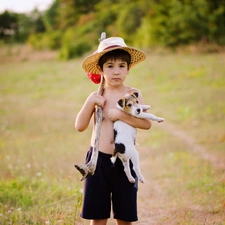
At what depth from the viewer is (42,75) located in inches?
861

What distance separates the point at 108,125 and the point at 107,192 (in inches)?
20.5

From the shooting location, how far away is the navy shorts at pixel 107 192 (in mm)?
2918

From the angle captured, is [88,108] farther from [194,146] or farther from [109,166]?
[194,146]

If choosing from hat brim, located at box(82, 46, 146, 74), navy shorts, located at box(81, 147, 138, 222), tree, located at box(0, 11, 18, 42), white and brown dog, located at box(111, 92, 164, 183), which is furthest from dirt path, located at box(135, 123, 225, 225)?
tree, located at box(0, 11, 18, 42)

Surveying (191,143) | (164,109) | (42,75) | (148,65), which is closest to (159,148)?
(191,143)

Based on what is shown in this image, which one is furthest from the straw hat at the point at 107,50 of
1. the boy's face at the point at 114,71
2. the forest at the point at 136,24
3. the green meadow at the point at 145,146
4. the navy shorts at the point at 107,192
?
the forest at the point at 136,24

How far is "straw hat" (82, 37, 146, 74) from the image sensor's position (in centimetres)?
294

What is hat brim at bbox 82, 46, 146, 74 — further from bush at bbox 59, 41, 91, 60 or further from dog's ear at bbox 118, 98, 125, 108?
bush at bbox 59, 41, 91, 60

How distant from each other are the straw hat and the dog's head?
382 mm

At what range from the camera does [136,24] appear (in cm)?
3184

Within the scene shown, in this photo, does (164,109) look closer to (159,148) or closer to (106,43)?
(159,148)

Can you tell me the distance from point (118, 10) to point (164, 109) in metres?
26.9

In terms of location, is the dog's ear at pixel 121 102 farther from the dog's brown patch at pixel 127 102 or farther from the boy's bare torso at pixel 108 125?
the boy's bare torso at pixel 108 125

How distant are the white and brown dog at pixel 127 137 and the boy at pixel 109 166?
60mm
